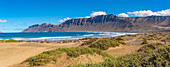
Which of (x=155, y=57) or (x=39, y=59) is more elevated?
(x=155, y=57)

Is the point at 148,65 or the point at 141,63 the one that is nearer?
the point at 148,65

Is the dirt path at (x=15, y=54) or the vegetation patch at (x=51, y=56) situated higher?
the vegetation patch at (x=51, y=56)

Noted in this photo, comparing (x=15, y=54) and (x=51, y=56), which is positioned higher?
(x=51, y=56)

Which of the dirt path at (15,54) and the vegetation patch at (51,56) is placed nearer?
the vegetation patch at (51,56)

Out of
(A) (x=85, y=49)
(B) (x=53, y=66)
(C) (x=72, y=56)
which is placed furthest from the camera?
(A) (x=85, y=49)

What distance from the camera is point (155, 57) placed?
3.57 metres

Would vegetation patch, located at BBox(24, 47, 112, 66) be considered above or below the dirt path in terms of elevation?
above

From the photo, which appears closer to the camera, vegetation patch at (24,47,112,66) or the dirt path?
vegetation patch at (24,47,112,66)

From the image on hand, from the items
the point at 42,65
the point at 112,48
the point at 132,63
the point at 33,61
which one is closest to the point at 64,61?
the point at 42,65

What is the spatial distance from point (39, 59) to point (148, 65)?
17.9 ft

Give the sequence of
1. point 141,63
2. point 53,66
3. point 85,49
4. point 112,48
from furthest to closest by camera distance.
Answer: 1. point 112,48
2. point 85,49
3. point 53,66
4. point 141,63

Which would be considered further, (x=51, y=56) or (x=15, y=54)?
(x=15, y=54)

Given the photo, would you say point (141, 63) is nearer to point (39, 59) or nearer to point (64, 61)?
point (64, 61)

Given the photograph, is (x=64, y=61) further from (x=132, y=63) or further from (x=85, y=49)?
(x=132, y=63)
